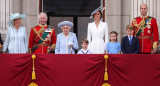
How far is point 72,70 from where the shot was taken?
7.29m

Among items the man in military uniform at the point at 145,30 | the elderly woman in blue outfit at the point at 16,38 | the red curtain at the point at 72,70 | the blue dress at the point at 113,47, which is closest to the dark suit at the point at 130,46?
the blue dress at the point at 113,47

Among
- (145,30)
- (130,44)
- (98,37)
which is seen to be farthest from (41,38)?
(145,30)

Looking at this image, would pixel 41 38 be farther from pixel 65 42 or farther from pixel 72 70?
pixel 72 70

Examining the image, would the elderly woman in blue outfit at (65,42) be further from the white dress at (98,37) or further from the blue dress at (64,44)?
the white dress at (98,37)

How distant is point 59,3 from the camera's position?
13.5 meters

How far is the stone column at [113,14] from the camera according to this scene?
11.3 metres

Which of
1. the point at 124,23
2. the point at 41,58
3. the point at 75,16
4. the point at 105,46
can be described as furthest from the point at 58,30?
the point at 41,58

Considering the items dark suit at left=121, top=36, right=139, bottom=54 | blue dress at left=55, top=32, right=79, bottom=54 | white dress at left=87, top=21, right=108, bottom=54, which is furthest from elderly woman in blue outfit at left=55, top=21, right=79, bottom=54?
dark suit at left=121, top=36, right=139, bottom=54

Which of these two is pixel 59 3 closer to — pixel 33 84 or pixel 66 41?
pixel 66 41

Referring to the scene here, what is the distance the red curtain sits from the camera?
726 centimetres

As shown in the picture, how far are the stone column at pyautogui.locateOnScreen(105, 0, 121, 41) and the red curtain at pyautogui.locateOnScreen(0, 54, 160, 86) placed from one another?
4073 mm

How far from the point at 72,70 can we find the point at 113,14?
4.44 metres

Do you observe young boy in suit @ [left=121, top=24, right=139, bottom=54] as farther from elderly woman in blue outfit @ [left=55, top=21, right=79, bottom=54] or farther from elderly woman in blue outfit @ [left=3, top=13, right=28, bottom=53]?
elderly woman in blue outfit @ [left=3, top=13, right=28, bottom=53]

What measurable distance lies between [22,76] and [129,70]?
2.08 m
